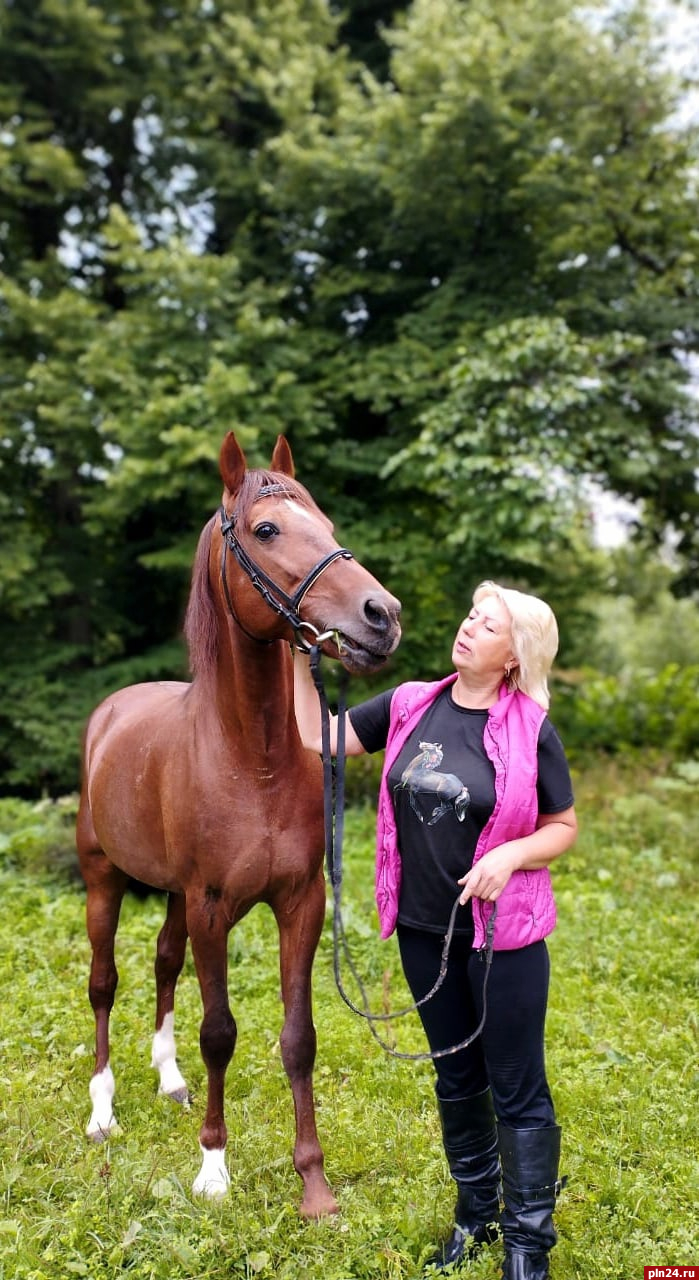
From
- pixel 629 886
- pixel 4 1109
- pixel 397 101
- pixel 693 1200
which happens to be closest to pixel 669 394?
pixel 397 101

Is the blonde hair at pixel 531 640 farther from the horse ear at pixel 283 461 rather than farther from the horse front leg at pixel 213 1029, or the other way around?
the horse front leg at pixel 213 1029

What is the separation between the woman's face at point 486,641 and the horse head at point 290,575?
285mm

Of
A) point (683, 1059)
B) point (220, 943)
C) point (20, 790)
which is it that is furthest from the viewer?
point (20, 790)

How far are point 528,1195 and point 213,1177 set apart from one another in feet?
3.64

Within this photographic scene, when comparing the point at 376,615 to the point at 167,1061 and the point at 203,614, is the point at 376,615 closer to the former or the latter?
the point at 203,614

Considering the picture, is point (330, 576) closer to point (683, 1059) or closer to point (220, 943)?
point (220, 943)

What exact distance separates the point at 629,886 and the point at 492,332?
4859mm

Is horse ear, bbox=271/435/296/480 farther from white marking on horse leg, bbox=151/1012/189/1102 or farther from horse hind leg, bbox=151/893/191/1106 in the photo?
white marking on horse leg, bbox=151/1012/189/1102

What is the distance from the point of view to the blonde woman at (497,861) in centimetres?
252

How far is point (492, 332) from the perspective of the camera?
8.31 m

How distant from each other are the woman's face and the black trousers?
77 cm

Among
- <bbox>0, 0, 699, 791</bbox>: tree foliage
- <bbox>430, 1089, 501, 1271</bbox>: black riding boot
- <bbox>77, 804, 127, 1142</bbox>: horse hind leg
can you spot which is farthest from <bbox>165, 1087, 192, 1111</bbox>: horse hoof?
<bbox>0, 0, 699, 791</bbox>: tree foliage

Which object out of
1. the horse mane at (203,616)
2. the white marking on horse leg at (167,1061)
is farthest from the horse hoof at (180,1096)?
the horse mane at (203,616)

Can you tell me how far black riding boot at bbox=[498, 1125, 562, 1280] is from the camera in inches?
100
